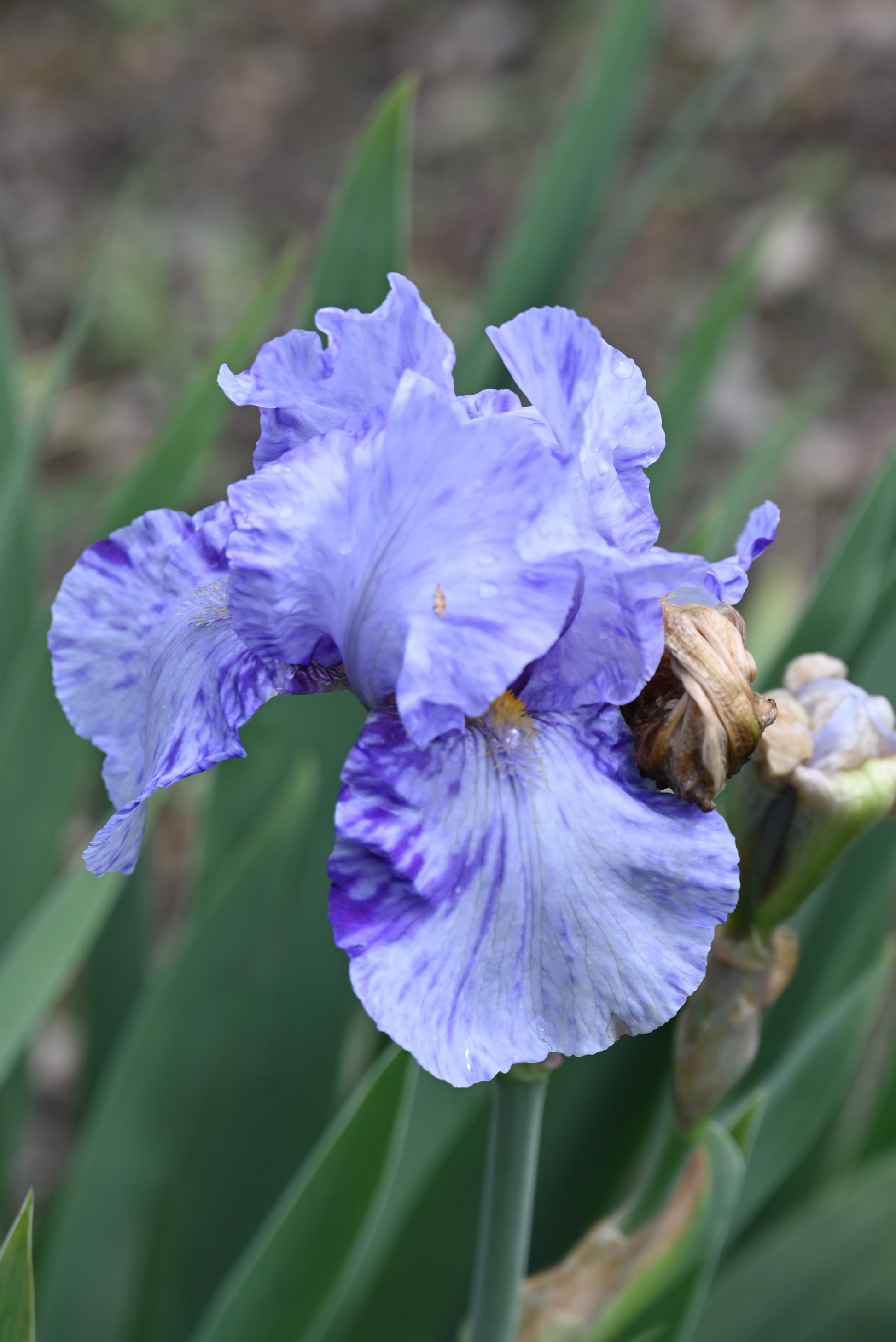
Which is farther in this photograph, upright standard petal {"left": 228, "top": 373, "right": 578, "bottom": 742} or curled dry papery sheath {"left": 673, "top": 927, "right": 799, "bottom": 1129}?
curled dry papery sheath {"left": 673, "top": 927, "right": 799, "bottom": 1129}

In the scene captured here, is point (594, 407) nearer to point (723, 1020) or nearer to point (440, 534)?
point (440, 534)

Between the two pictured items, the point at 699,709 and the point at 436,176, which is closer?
the point at 699,709

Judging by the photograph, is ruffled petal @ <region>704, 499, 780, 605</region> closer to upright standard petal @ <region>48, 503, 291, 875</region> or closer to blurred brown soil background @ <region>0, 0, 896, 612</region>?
upright standard petal @ <region>48, 503, 291, 875</region>

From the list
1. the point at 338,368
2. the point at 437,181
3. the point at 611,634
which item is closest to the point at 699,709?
the point at 611,634

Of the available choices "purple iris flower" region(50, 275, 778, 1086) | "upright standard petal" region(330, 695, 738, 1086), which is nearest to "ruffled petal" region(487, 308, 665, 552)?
"purple iris flower" region(50, 275, 778, 1086)

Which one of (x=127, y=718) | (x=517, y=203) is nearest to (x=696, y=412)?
(x=127, y=718)

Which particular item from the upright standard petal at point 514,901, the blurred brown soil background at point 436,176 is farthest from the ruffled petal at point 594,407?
the blurred brown soil background at point 436,176

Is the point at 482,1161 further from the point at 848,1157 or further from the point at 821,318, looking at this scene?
the point at 821,318
